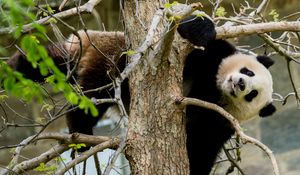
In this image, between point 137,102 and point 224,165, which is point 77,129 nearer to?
point 137,102

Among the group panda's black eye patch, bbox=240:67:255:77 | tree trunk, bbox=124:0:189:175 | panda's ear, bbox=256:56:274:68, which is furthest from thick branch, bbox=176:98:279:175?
panda's ear, bbox=256:56:274:68

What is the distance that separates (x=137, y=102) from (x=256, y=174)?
3.69 meters

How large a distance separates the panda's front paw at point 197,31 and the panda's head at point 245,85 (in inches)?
28.3

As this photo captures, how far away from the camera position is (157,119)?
3238mm

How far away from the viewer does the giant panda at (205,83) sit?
4262 millimetres

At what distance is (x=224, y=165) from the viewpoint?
673cm

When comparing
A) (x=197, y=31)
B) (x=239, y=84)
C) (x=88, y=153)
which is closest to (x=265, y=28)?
(x=197, y=31)

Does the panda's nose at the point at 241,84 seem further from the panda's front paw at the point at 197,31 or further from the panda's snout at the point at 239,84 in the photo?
the panda's front paw at the point at 197,31

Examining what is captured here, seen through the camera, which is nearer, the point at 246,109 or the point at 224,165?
the point at 246,109

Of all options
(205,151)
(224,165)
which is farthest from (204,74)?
(224,165)

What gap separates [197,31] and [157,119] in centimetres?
66

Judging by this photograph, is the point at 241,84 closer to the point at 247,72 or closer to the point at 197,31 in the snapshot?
the point at 247,72

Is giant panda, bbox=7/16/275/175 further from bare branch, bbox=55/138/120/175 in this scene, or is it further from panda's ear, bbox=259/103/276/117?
bare branch, bbox=55/138/120/175

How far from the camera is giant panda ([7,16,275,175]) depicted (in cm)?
426
